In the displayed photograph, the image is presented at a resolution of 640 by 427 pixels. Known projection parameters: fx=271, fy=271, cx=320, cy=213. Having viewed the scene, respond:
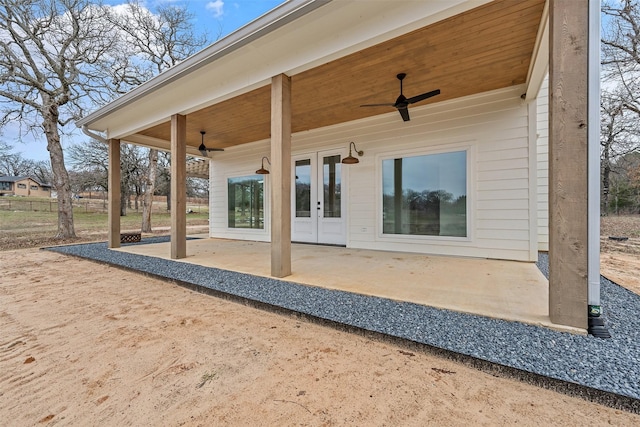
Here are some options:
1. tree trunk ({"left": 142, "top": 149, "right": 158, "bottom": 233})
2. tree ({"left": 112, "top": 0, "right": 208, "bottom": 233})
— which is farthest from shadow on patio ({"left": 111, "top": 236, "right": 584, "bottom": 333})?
tree ({"left": 112, "top": 0, "right": 208, "bottom": 233})

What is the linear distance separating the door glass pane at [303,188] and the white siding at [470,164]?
0.85 m

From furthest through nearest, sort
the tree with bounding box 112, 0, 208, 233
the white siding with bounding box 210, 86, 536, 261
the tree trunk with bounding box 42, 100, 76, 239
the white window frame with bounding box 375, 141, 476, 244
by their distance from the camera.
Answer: the tree with bounding box 112, 0, 208, 233 < the tree trunk with bounding box 42, 100, 76, 239 < the white window frame with bounding box 375, 141, 476, 244 < the white siding with bounding box 210, 86, 536, 261

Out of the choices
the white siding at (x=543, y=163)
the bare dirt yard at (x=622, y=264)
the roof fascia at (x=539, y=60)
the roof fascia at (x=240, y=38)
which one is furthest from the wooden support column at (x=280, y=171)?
the white siding at (x=543, y=163)

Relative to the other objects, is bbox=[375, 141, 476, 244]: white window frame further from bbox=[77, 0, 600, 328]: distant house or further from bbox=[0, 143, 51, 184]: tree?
bbox=[0, 143, 51, 184]: tree

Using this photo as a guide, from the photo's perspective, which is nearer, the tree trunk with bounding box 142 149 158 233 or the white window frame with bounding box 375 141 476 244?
the white window frame with bounding box 375 141 476 244

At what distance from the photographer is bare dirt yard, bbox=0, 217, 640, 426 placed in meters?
1.28

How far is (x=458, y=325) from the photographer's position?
79.4 inches

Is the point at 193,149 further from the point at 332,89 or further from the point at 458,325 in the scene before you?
the point at 458,325

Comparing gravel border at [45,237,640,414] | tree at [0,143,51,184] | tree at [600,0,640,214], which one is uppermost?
tree at [0,143,51,184]

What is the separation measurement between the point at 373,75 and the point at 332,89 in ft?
2.30

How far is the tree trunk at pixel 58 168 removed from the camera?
768 cm

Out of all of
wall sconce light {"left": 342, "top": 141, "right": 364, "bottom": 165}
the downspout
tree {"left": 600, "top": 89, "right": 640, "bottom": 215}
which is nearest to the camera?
the downspout

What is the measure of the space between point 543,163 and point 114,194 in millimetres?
8691

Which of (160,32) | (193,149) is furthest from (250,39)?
(160,32)
